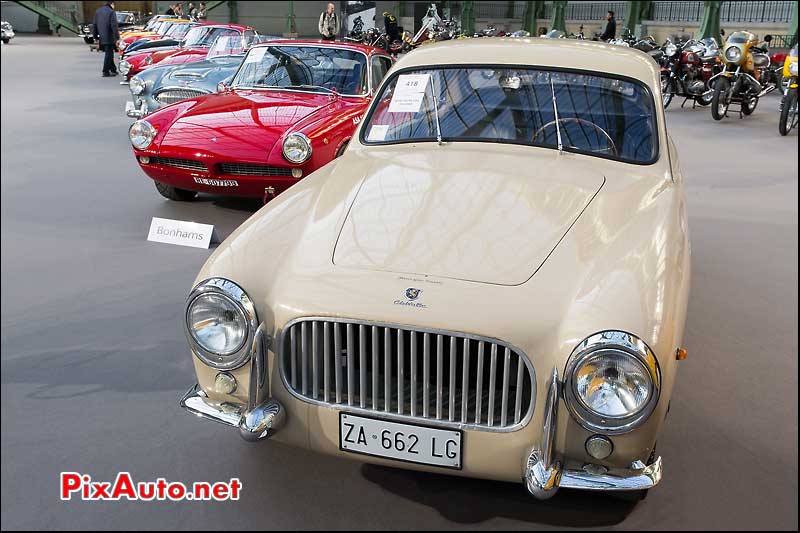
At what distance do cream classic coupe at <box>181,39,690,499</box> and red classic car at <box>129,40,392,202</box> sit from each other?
2.55 metres

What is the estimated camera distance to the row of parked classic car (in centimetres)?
209

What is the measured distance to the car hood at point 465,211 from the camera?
234 centimetres

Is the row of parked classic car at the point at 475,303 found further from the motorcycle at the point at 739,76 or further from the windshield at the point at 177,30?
the windshield at the point at 177,30

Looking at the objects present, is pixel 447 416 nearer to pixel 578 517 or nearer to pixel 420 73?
pixel 578 517

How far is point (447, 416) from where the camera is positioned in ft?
7.27

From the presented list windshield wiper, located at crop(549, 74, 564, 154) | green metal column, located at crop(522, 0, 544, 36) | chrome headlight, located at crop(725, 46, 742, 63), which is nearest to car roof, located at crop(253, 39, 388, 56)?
windshield wiper, located at crop(549, 74, 564, 154)

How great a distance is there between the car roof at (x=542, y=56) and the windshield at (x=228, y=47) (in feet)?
23.1

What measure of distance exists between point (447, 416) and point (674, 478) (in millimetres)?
963

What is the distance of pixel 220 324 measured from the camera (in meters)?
2.36

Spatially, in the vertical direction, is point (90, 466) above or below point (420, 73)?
below

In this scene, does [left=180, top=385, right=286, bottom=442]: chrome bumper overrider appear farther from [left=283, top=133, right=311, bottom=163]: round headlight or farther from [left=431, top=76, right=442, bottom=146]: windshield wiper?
[left=283, top=133, right=311, bottom=163]: round headlight

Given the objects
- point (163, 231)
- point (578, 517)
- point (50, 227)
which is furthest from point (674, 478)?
point (50, 227)

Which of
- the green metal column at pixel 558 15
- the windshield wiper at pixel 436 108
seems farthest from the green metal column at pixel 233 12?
the windshield wiper at pixel 436 108

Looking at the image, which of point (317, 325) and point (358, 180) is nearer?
point (317, 325)
